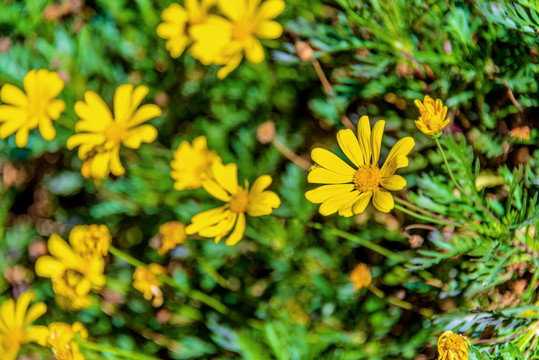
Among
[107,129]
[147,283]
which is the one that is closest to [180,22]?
[107,129]

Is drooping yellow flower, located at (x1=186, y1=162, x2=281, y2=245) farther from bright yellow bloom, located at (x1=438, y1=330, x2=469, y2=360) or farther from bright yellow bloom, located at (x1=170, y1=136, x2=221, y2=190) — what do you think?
bright yellow bloom, located at (x1=438, y1=330, x2=469, y2=360)

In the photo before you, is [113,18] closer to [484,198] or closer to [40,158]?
[40,158]

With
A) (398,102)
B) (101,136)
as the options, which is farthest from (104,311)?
(398,102)

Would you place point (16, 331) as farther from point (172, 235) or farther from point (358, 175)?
point (358, 175)

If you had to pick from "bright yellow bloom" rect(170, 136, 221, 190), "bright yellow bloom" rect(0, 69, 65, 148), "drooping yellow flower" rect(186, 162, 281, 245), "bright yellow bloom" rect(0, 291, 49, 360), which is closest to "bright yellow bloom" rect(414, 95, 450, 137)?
"drooping yellow flower" rect(186, 162, 281, 245)

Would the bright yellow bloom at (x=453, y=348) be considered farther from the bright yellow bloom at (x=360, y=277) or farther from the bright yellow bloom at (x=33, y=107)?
the bright yellow bloom at (x=33, y=107)

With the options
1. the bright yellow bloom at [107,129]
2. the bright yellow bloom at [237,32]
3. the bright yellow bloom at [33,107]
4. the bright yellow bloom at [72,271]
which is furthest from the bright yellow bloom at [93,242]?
the bright yellow bloom at [237,32]
